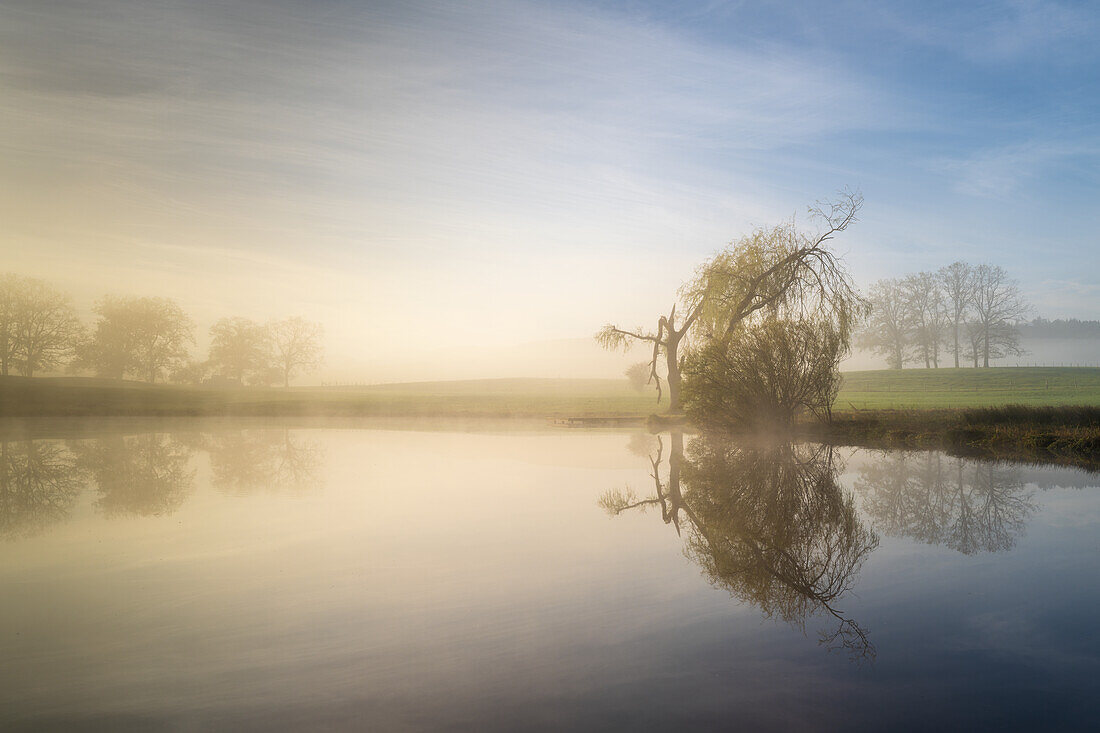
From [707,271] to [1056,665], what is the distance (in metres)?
29.2

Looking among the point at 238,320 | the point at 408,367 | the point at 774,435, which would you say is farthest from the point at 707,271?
the point at 408,367

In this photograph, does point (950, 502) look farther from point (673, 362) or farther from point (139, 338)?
point (139, 338)

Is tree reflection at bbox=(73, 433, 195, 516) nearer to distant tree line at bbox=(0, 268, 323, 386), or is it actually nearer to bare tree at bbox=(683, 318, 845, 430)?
bare tree at bbox=(683, 318, 845, 430)

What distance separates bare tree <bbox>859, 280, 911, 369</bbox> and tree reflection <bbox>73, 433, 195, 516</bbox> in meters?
Answer: 81.6

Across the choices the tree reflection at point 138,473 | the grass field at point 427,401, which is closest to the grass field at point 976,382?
the grass field at point 427,401

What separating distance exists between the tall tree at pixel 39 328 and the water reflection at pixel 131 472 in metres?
41.8

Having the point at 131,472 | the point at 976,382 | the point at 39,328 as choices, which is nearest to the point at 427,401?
the point at 131,472

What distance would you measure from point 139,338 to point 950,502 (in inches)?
2906

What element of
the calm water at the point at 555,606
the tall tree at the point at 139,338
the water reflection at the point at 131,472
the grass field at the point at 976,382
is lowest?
the calm water at the point at 555,606

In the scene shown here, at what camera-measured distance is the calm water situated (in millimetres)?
4414

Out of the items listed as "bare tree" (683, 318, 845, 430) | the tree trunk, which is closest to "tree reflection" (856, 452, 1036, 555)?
"bare tree" (683, 318, 845, 430)

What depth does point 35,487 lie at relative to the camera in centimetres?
1350

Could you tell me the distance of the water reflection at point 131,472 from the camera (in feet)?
37.9

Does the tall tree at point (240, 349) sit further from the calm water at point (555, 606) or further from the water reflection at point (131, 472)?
the calm water at point (555, 606)
